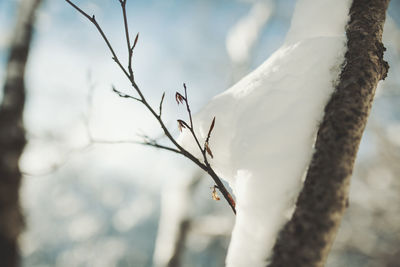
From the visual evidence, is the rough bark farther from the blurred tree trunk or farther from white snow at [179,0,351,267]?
the blurred tree trunk

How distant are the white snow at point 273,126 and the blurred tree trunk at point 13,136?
2.07m

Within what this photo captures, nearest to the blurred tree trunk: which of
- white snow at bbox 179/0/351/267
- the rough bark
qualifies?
white snow at bbox 179/0/351/267

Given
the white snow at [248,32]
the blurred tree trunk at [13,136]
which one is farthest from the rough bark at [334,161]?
the white snow at [248,32]

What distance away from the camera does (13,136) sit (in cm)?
220

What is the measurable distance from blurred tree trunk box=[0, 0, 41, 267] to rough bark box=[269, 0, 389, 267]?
7.74ft

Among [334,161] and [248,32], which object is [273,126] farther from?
[248,32]

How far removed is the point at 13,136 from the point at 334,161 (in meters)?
2.63

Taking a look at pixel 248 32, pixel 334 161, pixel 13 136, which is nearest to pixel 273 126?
pixel 334 161

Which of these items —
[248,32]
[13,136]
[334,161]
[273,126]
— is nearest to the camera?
[334,161]

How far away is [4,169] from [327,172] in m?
2.57

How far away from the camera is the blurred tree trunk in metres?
2.01

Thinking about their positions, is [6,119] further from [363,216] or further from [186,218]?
[363,216]

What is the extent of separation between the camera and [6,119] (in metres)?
2.25

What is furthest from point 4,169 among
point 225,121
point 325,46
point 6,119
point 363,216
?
point 363,216
